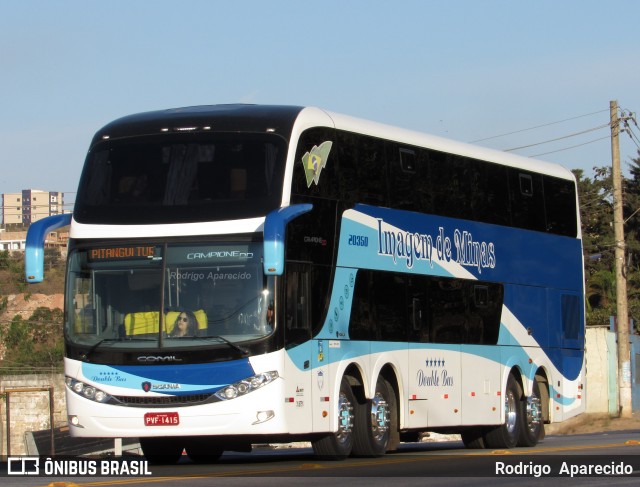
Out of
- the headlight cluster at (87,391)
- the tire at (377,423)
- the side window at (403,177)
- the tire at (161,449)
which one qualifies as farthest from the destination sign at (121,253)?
the side window at (403,177)

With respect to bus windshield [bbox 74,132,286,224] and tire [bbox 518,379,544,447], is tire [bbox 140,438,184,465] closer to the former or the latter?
bus windshield [bbox 74,132,286,224]

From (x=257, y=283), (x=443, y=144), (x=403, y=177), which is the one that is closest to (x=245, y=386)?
(x=257, y=283)

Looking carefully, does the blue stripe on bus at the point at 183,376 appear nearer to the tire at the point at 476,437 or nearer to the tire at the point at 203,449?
the tire at the point at 203,449

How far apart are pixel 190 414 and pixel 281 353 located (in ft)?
4.15

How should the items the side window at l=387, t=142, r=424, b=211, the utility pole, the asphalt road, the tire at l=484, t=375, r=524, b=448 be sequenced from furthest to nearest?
1. the utility pole
2. the tire at l=484, t=375, r=524, b=448
3. the side window at l=387, t=142, r=424, b=211
4. the asphalt road

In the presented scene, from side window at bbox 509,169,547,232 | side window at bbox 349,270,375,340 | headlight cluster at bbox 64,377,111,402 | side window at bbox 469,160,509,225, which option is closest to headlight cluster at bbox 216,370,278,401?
headlight cluster at bbox 64,377,111,402

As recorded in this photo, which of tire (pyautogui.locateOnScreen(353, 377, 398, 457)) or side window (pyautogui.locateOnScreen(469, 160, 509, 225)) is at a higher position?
side window (pyautogui.locateOnScreen(469, 160, 509, 225))

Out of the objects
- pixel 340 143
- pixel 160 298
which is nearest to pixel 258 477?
pixel 160 298

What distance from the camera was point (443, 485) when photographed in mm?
13398

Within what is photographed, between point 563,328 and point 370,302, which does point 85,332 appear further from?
point 563,328

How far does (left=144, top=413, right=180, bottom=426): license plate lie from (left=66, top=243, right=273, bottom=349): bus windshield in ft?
2.64

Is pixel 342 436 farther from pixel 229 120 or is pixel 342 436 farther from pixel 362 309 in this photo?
pixel 229 120

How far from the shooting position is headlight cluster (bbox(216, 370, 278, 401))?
16.2 m

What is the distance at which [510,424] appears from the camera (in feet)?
76.3
